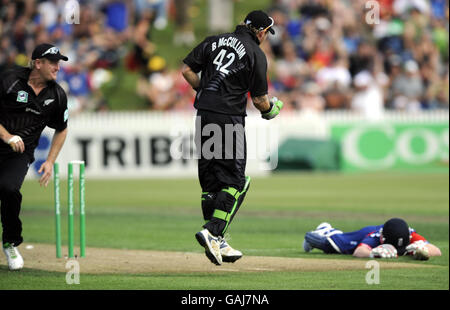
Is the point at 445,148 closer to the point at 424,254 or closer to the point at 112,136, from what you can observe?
the point at 112,136

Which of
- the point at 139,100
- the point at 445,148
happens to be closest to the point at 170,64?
the point at 139,100

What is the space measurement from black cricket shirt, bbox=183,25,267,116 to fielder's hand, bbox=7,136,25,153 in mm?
1893

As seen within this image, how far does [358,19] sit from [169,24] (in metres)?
6.13

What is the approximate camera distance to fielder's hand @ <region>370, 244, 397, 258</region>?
11.0 meters

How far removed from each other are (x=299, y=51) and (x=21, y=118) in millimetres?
19229

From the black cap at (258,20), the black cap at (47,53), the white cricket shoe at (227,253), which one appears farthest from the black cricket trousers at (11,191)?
the black cap at (258,20)

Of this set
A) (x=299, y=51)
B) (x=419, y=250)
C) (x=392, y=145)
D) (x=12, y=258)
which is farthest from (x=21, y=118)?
(x=299, y=51)

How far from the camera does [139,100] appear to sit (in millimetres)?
27875

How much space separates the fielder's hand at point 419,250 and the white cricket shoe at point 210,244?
2.58m

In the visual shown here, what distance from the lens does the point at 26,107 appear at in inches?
400

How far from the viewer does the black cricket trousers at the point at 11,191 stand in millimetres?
9766

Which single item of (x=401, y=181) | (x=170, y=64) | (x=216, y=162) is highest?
(x=170, y=64)

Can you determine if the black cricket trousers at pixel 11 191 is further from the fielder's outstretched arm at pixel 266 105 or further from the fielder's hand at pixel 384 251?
the fielder's hand at pixel 384 251

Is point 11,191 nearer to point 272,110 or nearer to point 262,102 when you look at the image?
point 262,102
